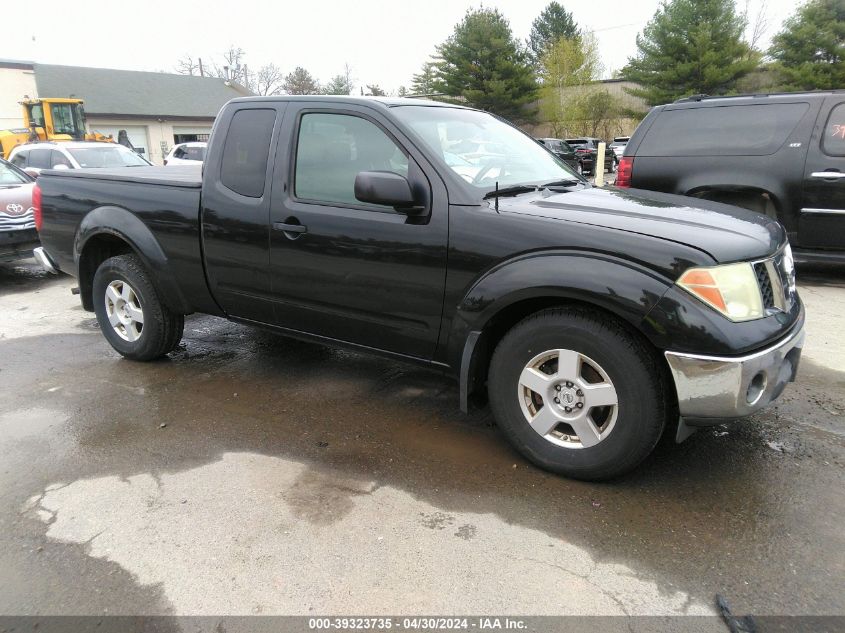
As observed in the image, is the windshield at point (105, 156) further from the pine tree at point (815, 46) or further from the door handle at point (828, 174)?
the pine tree at point (815, 46)

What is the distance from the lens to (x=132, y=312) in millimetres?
4820

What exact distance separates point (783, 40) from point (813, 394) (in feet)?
124

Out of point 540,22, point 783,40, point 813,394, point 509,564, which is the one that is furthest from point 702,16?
point 509,564

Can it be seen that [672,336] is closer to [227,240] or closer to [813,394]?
[813,394]

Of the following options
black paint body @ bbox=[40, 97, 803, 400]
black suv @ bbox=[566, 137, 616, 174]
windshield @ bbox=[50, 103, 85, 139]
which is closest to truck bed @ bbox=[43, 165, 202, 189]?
black paint body @ bbox=[40, 97, 803, 400]

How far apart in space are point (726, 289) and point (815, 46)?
3846 centimetres

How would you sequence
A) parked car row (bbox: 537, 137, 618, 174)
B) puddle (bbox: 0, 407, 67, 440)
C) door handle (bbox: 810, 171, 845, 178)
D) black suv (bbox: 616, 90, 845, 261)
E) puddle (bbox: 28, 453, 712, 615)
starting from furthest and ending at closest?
parked car row (bbox: 537, 137, 618, 174) → black suv (bbox: 616, 90, 845, 261) → door handle (bbox: 810, 171, 845, 178) → puddle (bbox: 0, 407, 67, 440) → puddle (bbox: 28, 453, 712, 615)

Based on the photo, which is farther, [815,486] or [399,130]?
[399,130]

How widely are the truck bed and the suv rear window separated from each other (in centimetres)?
503

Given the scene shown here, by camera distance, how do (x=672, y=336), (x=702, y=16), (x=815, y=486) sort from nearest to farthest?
(x=672, y=336) → (x=815, y=486) → (x=702, y=16)

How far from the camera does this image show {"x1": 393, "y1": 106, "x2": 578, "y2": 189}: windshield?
3.50 metres

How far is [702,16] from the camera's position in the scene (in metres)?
36.6

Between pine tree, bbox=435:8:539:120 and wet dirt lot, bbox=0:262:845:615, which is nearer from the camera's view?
wet dirt lot, bbox=0:262:845:615

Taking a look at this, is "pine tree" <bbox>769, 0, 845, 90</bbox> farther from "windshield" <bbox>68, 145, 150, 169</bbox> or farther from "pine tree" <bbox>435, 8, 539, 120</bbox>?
"windshield" <bbox>68, 145, 150, 169</bbox>
